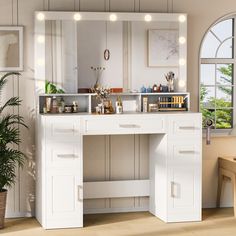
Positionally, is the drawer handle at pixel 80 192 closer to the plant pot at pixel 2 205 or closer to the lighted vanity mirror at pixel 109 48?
the plant pot at pixel 2 205

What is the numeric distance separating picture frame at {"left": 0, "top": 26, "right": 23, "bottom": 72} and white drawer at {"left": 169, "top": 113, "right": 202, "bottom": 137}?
1.56 m

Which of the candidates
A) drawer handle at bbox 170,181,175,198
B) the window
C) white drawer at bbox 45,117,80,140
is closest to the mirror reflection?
the window

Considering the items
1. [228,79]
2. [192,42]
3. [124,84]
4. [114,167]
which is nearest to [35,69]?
[124,84]

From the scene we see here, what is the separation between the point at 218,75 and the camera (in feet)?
20.7

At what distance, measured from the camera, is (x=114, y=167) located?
5.96 meters

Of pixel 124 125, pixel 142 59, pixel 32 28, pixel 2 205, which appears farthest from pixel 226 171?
pixel 32 28

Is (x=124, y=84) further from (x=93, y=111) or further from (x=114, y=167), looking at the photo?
(x=114, y=167)

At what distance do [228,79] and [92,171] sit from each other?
178cm

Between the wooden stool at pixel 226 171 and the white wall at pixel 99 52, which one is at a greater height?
the white wall at pixel 99 52

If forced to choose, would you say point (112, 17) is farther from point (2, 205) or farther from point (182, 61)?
point (2, 205)

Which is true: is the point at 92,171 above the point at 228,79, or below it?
below

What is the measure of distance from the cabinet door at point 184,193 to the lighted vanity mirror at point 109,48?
94cm

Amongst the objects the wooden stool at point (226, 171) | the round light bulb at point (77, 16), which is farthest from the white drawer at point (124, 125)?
the round light bulb at point (77, 16)

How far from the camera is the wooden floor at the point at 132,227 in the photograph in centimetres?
518
